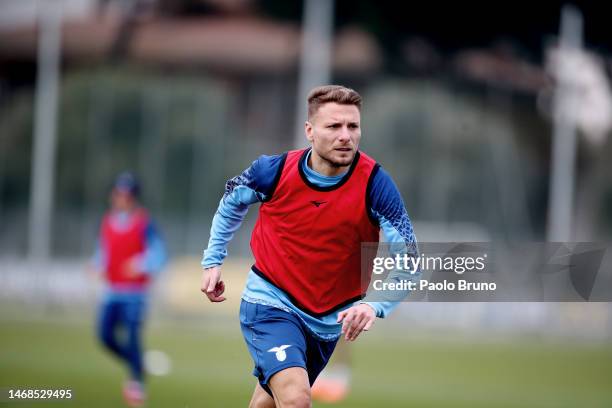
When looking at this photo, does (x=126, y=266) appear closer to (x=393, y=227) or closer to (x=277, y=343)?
(x=277, y=343)

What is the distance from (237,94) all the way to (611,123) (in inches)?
586

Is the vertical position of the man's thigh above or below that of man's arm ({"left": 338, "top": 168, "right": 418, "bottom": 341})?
below

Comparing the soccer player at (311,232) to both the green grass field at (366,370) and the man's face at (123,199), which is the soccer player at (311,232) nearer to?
the green grass field at (366,370)

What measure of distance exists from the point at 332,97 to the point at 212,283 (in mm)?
1449

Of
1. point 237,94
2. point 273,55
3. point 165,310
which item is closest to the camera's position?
point 165,310

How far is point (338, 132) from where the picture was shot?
6.91 m

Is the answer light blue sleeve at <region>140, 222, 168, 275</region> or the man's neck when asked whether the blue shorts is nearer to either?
the man's neck

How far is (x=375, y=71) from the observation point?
43812 millimetres

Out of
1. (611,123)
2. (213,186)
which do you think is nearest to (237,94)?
(213,186)

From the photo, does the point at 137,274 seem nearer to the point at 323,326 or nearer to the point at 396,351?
the point at 323,326

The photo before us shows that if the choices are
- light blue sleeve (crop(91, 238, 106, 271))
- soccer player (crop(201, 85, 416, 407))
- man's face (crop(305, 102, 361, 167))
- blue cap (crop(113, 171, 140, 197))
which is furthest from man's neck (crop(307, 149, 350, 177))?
light blue sleeve (crop(91, 238, 106, 271))

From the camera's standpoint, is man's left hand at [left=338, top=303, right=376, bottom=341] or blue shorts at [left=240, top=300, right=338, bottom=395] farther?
blue shorts at [left=240, top=300, right=338, bottom=395]

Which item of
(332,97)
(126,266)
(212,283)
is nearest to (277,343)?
(212,283)

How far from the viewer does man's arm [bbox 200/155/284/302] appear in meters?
7.23
